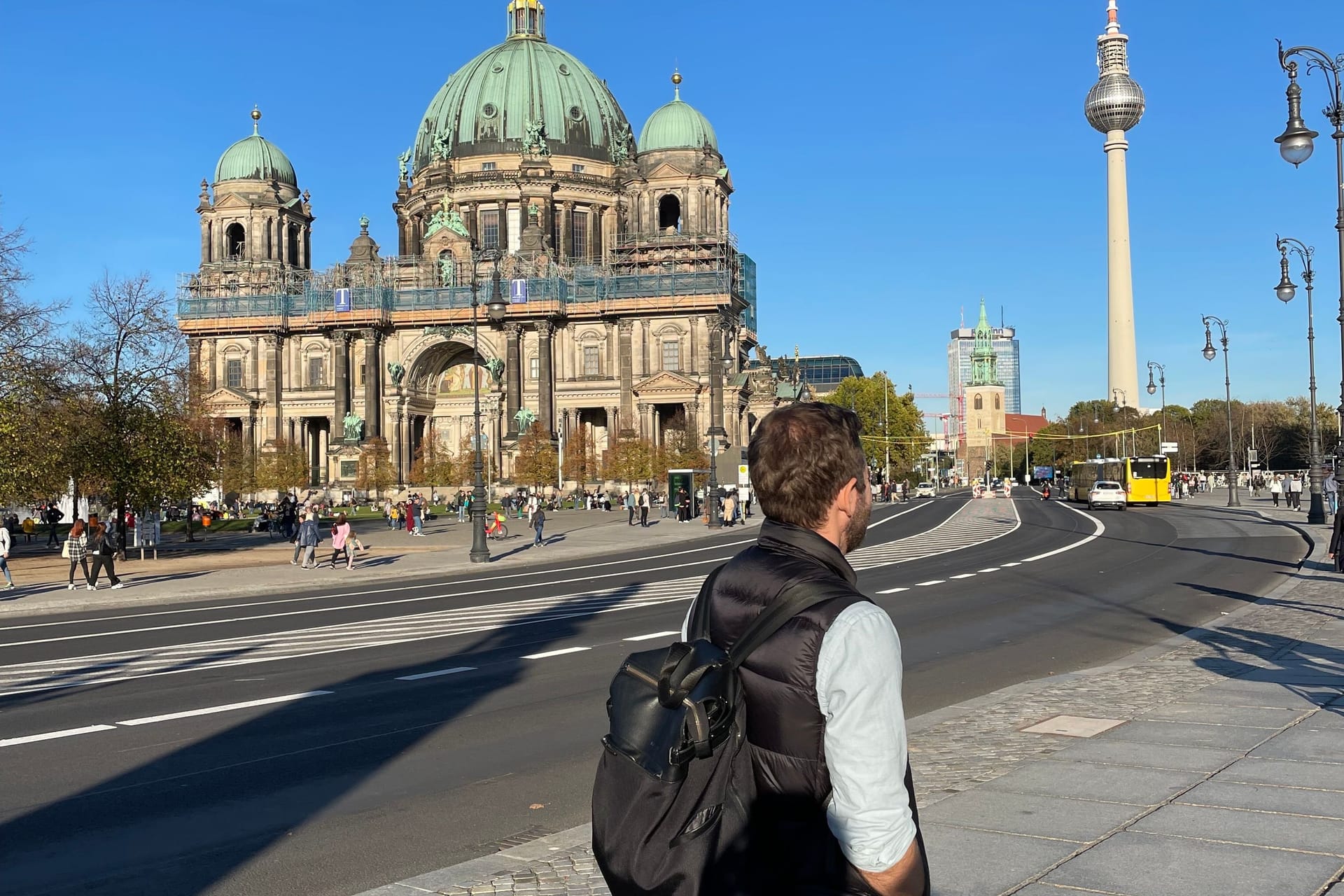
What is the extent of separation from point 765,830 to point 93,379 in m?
39.5

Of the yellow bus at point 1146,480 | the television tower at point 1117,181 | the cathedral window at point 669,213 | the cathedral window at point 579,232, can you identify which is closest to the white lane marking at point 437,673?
the yellow bus at point 1146,480

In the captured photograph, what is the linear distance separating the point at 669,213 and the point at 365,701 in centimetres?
9350

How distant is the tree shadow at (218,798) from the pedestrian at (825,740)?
4.39 metres

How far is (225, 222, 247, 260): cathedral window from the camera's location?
10731 centimetres

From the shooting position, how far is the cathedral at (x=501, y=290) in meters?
→ 98.0

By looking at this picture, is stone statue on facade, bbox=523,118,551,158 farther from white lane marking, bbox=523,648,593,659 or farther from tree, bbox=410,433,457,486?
white lane marking, bbox=523,648,593,659

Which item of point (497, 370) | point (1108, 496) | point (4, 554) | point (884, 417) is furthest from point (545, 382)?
point (4, 554)

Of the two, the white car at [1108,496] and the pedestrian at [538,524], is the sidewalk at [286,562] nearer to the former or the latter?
the pedestrian at [538,524]

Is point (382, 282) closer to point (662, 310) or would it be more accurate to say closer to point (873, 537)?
point (662, 310)

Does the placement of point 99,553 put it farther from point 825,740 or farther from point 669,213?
point 669,213

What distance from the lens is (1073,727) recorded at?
373 inches

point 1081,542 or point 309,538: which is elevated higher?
point 309,538

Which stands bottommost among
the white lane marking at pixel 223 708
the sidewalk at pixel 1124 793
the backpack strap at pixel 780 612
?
the white lane marking at pixel 223 708

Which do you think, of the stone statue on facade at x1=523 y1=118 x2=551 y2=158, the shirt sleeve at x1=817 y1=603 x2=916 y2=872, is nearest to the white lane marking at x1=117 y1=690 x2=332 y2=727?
the shirt sleeve at x1=817 y1=603 x2=916 y2=872
